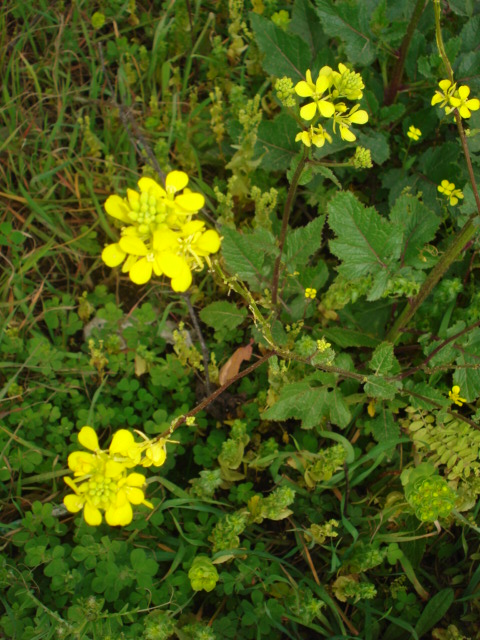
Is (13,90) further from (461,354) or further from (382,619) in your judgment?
(382,619)

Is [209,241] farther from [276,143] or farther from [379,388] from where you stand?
[276,143]

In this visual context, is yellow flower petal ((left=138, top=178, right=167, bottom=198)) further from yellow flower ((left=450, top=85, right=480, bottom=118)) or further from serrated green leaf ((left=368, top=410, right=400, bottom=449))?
serrated green leaf ((left=368, top=410, right=400, bottom=449))

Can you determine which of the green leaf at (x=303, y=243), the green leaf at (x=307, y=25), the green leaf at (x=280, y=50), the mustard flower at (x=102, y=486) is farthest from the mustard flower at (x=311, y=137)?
the green leaf at (x=307, y=25)

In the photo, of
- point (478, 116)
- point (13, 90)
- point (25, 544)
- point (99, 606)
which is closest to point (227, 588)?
point (99, 606)

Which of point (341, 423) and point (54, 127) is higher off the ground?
point (54, 127)

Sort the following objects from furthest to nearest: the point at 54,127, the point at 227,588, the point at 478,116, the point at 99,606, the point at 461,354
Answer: the point at 54,127, the point at 478,116, the point at 461,354, the point at 227,588, the point at 99,606

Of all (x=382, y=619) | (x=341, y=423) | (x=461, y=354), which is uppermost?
(x=461, y=354)

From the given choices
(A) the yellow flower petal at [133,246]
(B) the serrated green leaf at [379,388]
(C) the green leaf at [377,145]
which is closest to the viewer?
(A) the yellow flower petal at [133,246]

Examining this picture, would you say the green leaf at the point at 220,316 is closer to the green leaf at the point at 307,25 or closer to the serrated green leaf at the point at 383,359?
the serrated green leaf at the point at 383,359
